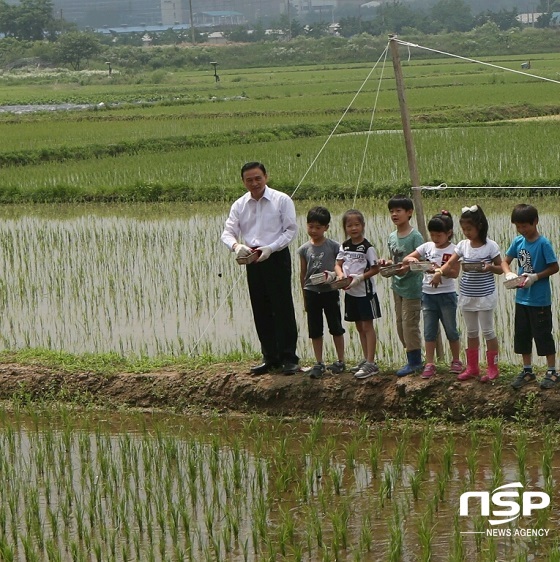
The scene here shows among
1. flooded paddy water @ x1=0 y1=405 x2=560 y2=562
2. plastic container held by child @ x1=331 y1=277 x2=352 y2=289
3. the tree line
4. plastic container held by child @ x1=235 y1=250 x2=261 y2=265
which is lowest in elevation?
flooded paddy water @ x1=0 y1=405 x2=560 y2=562

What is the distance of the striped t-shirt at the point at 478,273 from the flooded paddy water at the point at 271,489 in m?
0.66

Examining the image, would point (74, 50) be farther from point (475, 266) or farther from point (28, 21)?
point (475, 266)

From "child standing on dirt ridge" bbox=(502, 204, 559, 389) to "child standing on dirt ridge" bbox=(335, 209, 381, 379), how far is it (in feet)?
2.58

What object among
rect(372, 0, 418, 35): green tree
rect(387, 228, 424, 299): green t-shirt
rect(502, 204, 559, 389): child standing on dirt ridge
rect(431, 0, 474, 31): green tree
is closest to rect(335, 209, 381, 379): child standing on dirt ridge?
rect(387, 228, 424, 299): green t-shirt

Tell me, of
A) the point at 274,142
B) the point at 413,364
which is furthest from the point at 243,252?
the point at 274,142

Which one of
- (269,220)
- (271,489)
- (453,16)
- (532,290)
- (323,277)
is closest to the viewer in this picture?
(271,489)

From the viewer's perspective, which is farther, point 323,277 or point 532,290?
point 323,277

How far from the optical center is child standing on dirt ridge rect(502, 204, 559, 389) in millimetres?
5602

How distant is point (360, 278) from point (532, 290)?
93 centimetres

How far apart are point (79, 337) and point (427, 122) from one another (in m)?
15.8

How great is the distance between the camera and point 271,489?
5180mm

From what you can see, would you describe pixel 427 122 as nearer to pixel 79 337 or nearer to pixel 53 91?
pixel 79 337

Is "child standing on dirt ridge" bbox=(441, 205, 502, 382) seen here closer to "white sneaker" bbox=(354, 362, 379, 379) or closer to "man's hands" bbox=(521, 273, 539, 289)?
"man's hands" bbox=(521, 273, 539, 289)

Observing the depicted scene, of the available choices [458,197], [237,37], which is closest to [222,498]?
[458,197]
